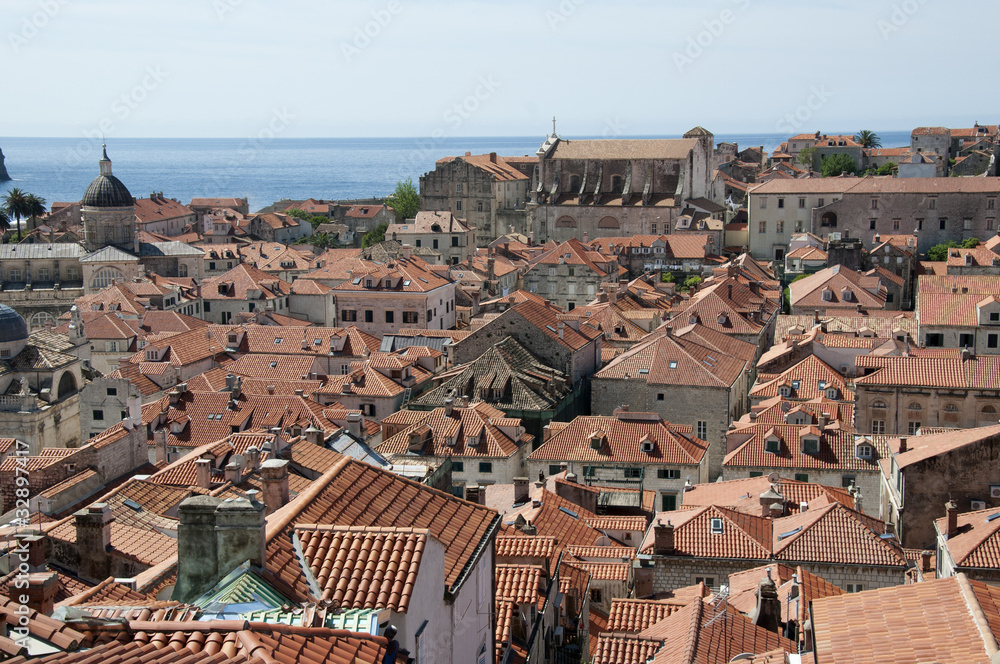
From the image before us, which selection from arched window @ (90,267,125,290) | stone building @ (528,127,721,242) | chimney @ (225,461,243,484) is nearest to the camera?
chimney @ (225,461,243,484)

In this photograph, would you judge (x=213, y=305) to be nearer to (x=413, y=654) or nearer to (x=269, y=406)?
(x=269, y=406)

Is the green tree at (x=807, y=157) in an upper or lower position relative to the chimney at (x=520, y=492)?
upper

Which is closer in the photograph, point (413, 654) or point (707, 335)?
point (413, 654)

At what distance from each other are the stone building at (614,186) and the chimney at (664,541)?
6435 cm

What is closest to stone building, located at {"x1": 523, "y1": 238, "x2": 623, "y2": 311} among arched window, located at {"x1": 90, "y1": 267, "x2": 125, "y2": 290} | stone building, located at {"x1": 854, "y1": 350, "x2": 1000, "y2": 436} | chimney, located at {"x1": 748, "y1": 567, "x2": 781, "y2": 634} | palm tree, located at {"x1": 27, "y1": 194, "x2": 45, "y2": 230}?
arched window, located at {"x1": 90, "y1": 267, "x2": 125, "y2": 290}

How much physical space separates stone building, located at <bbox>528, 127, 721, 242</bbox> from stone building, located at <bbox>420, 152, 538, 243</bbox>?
7.33 metres

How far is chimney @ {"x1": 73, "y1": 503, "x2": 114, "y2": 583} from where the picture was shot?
16047 mm

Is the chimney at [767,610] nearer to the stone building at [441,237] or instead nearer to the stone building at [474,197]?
the stone building at [441,237]

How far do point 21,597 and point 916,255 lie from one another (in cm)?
6898

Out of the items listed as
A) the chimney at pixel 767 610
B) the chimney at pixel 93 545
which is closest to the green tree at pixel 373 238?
the chimney at pixel 767 610

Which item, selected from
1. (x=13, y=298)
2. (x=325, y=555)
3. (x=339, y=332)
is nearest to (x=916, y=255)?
(x=339, y=332)

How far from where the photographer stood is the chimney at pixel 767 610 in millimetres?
17734

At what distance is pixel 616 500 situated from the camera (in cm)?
3073

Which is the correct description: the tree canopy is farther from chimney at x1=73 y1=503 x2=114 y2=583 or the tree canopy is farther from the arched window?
chimney at x1=73 y1=503 x2=114 y2=583
